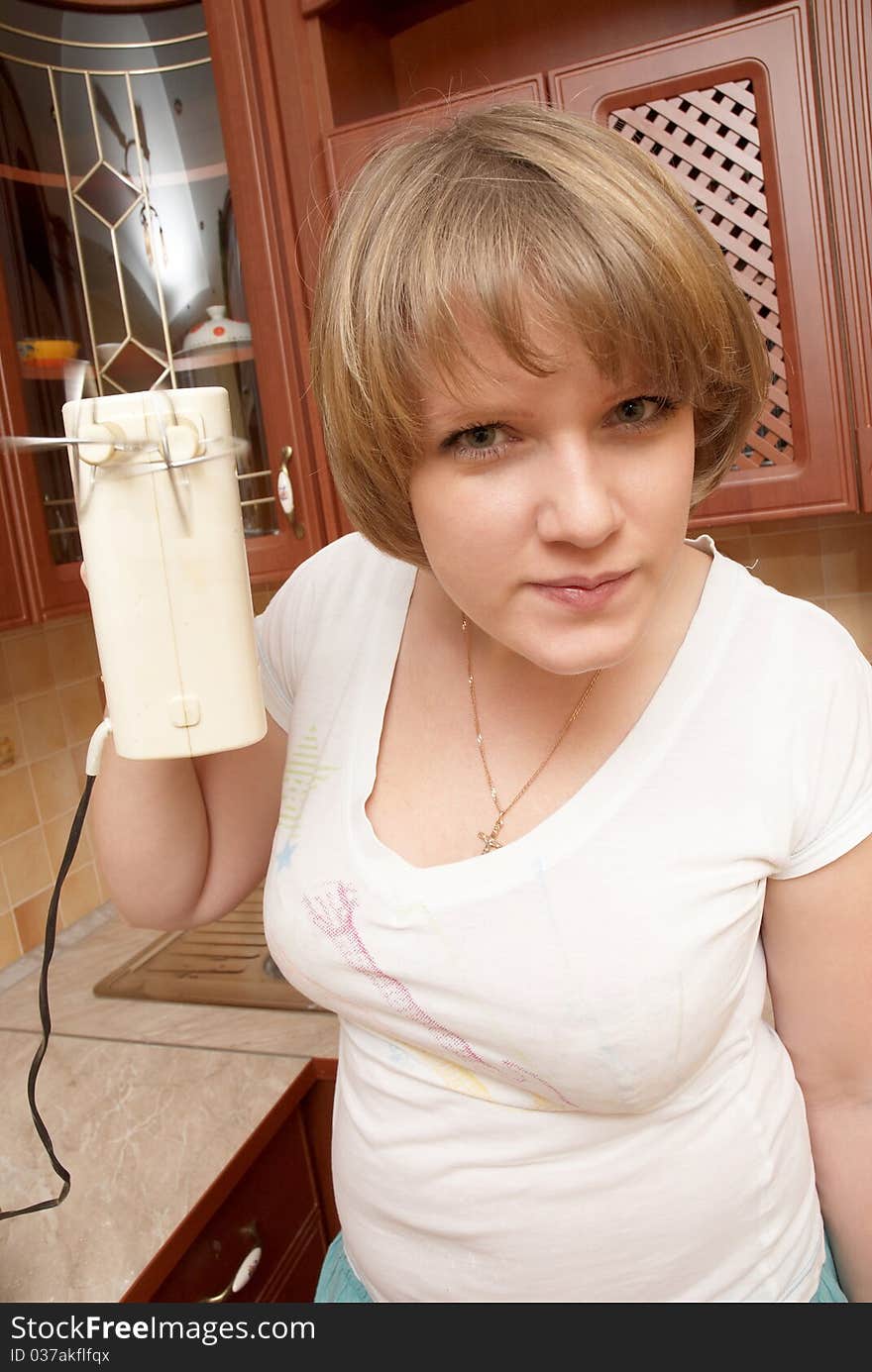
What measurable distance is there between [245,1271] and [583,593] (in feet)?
2.99

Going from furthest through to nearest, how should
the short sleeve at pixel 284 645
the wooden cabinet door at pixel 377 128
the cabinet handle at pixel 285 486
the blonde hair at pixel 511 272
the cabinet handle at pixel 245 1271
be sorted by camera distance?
the cabinet handle at pixel 285 486 → the wooden cabinet door at pixel 377 128 → the cabinet handle at pixel 245 1271 → the short sleeve at pixel 284 645 → the blonde hair at pixel 511 272

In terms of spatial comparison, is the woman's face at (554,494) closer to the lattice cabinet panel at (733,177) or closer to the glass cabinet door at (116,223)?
the lattice cabinet panel at (733,177)

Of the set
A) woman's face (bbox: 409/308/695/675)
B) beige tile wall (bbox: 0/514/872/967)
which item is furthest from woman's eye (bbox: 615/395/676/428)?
beige tile wall (bbox: 0/514/872/967)

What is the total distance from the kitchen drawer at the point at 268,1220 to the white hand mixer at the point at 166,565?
594mm

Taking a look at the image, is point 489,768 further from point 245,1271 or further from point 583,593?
point 245,1271

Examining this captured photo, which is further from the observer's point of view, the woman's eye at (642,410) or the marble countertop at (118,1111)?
the marble countertop at (118,1111)

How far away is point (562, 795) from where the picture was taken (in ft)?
2.20

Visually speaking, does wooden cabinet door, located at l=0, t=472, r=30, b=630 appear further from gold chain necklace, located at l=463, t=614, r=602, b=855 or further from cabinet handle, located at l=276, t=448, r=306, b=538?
gold chain necklace, located at l=463, t=614, r=602, b=855

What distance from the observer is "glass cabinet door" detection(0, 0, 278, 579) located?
1332 mm

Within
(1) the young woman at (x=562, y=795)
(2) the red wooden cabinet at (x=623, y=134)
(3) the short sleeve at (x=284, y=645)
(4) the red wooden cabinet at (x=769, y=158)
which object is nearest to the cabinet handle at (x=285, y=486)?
(2) the red wooden cabinet at (x=623, y=134)

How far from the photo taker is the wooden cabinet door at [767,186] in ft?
3.89

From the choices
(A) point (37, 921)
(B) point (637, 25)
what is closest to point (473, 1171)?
(A) point (37, 921)

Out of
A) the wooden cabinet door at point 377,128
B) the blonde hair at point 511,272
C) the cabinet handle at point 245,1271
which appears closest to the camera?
the blonde hair at point 511,272

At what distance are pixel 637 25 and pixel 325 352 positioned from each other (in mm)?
1146
